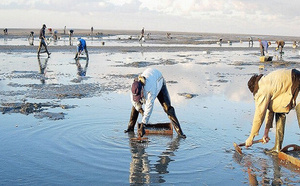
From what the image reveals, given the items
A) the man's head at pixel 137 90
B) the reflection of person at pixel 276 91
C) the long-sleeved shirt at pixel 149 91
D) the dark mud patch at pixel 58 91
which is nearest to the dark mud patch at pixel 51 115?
the dark mud patch at pixel 58 91

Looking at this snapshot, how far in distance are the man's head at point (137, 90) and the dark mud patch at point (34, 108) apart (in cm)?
282

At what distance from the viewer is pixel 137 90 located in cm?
697

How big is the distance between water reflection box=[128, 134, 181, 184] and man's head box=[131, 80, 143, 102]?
0.95 m

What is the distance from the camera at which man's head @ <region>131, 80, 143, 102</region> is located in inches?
274

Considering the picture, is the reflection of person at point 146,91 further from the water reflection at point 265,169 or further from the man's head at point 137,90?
the water reflection at point 265,169

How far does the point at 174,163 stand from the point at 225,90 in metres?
7.37

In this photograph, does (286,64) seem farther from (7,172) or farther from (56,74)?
(7,172)

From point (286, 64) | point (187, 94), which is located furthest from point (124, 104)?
point (286, 64)

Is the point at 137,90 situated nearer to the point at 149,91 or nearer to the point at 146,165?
the point at 149,91

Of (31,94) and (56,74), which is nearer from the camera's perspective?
(31,94)

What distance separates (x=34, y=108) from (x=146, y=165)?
477 centimetres

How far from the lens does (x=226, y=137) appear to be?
8.00m

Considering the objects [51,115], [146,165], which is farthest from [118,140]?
[51,115]

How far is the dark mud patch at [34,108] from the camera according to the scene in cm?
940
